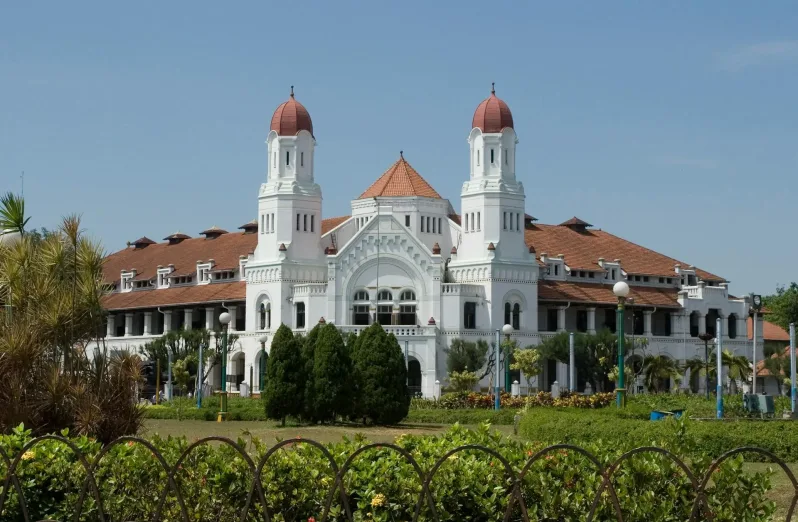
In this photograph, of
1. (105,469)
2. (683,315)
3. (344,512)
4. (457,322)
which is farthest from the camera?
(683,315)

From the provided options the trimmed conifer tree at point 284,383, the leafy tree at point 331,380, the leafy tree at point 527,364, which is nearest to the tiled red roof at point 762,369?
the leafy tree at point 527,364

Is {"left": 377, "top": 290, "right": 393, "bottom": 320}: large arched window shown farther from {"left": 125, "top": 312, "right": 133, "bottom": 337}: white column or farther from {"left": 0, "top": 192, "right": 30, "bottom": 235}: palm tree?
{"left": 0, "top": 192, "right": 30, "bottom": 235}: palm tree

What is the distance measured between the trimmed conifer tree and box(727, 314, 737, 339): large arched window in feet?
161

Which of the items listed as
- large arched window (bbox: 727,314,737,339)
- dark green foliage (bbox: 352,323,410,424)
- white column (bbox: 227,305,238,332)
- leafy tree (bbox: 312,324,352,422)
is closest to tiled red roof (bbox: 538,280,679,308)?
large arched window (bbox: 727,314,737,339)

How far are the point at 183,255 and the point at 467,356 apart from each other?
2621 centimetres

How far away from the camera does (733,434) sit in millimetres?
25016

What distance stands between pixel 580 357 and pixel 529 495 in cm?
5876

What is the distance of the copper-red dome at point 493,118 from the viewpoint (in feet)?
236

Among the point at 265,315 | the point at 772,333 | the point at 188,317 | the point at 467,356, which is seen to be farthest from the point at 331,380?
the point at 772,333

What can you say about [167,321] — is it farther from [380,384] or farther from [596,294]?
[380,384]

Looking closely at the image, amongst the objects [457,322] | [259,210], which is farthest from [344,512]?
[259,210]

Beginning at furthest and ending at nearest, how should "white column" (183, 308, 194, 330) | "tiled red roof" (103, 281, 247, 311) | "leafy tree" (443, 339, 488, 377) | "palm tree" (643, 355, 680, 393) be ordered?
"white column" (183, 308, 194, 330) → "tiled red roof" (103, 281, 247, 311) → "leafy tree" (443, 339, 488, 377) → "palm tree" (643, 355, 680, 393)

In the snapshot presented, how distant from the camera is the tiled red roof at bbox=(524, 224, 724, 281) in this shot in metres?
80.5

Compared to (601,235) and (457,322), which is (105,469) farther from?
(601,235)
